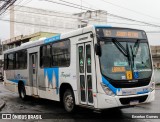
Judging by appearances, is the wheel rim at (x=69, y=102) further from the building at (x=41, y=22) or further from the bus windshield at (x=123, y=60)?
the building at (x=41, y=22)

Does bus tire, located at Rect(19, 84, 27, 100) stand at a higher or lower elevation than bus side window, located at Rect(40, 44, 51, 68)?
lower

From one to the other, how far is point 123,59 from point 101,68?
0.84 meters

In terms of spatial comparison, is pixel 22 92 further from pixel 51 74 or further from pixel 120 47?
pixel 120 47

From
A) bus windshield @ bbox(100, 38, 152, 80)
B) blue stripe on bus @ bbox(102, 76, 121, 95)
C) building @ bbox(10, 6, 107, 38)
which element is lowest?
blue stripe on bus @ bbox(102, 76, 121, 95)

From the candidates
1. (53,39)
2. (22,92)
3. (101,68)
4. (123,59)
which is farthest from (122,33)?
(22,92)

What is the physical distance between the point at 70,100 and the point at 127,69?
2735 mm

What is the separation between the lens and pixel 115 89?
898cm

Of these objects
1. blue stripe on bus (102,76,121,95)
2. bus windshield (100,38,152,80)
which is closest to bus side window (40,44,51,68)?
bus windshield (100,38,152,80)

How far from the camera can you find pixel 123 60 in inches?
371

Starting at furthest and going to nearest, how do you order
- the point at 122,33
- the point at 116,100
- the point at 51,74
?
the point at 51,74
the point at 122,33
the point at 116,100

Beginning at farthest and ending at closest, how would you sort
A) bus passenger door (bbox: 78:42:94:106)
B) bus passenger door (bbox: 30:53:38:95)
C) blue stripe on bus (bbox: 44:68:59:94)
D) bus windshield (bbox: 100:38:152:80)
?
bus passenger door (bbox: 30:53:38:95)
blue stripe on bus (bbox: 44:68:59:94)
bus passenger door (bbox: 78:42:94:106)
bus windshield (bbox: 100:38:152:80)

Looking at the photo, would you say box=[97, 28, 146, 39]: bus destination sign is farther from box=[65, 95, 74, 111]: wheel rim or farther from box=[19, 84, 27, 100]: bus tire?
box=[19, 84, 27, 100]: bus tire

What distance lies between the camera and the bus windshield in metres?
9.20

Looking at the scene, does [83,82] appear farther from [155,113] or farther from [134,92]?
[155,113]
